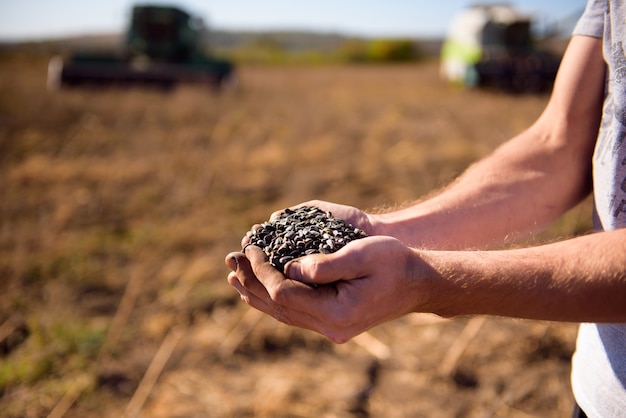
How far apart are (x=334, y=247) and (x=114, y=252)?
369 cm

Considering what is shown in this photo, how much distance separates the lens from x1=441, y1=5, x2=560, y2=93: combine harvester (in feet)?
45.2

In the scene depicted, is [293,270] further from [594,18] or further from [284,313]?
[594,18]

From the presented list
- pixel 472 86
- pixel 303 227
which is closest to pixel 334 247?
pixel 303 227

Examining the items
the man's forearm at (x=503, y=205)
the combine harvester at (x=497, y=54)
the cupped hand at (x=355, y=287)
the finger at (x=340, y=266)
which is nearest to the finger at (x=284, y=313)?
the cupped hand at (x=355, y=287)

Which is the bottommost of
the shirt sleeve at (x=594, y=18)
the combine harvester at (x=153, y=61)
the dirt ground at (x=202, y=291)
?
the dirt ground at (x=202, y=291)

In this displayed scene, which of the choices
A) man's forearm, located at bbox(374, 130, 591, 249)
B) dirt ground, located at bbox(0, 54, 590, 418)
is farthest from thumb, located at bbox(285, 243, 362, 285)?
dirt ground, located at bbox(0, 54, 590, 418)

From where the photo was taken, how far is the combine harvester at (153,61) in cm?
1257

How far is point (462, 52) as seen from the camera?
16.6 m

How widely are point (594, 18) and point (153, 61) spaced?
14716 millimetres

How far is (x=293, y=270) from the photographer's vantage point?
A: 4.27 feet

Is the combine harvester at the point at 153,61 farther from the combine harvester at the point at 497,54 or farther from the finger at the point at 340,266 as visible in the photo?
the finger at the point at 340,266

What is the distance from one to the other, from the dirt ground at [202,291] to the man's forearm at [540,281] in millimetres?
610

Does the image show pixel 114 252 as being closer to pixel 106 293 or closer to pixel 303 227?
pixel 106 293

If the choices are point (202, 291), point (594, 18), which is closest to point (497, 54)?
point (202, 291)
